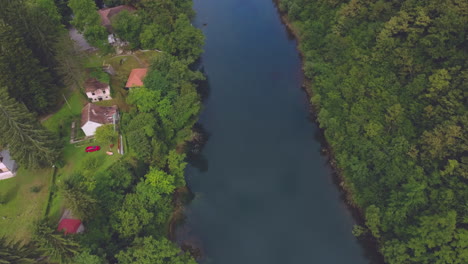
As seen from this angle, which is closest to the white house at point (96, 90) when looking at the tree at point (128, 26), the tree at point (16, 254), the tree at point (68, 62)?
the tree at point (68, 62)

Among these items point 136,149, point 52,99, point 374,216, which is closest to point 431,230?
point 374,216

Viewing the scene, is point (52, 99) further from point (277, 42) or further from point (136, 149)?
point (277, 42)

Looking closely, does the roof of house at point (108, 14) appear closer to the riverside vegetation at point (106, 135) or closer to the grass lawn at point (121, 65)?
the riverside vegetation at point (106, 135)

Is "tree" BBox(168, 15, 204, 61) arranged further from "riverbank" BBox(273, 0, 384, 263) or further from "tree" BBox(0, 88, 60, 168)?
"tree" BBox(0, 88, 60, 168)

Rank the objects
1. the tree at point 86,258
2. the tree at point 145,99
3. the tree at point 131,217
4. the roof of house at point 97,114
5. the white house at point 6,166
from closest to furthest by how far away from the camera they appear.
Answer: the tree at point 86,258 → the tree at point 131,217 → the white house at point 6,166 → the roof of house at point 97,114 → the tree at point 145,99

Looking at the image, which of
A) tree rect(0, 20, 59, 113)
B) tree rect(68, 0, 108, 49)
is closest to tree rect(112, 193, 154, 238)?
Result: tree rect(0, 20, 59, 113)
